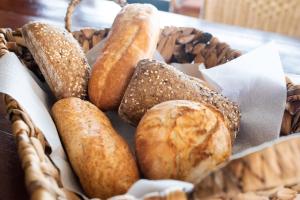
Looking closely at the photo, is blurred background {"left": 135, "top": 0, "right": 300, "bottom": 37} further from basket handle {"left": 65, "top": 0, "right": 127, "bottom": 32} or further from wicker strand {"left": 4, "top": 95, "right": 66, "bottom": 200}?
wicker strand {"left": 4, "top": 95, "right": 66, "bottom": 200}

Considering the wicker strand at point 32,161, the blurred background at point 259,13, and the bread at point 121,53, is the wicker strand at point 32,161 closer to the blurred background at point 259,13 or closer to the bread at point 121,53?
the bread at point 121,53

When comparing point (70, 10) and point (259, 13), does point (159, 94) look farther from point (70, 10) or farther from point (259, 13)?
point (259, 13)

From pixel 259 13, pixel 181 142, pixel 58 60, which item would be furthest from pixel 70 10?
pixel 259 13

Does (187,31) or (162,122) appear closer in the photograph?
(162,122)

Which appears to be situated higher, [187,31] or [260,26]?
[187,31]

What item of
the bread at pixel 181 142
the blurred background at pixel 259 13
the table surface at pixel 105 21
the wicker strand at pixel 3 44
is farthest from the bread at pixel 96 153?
the blurred background at pixel 259 13

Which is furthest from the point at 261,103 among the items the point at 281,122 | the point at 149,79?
the point at 149,79

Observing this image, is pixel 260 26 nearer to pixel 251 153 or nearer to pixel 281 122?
pixel 281 122
